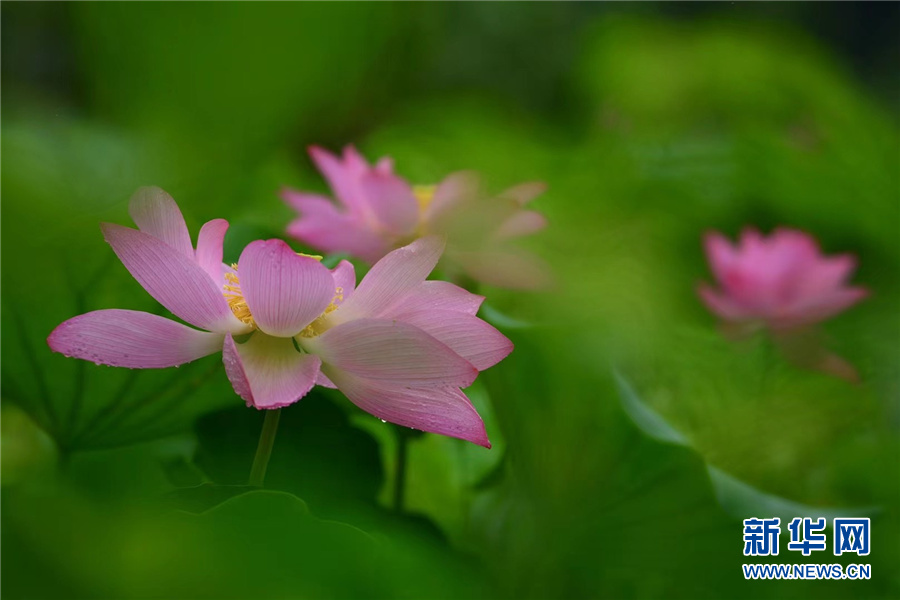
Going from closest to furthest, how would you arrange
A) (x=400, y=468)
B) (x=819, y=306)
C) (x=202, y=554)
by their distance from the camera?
(x=202, y=554), (x=400, y=468), (x=819, y=306)

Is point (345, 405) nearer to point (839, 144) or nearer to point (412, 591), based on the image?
point (412, 591)

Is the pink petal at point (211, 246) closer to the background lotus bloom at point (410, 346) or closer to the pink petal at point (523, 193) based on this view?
the background lotus bloom at point (410, 346)

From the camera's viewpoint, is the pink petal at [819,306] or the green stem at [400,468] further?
the pink petal at [819,306]

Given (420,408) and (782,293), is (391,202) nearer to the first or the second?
(420,408)

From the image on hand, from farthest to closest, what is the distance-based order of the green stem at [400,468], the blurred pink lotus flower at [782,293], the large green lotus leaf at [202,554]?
the blurred pink lotus flower at [782,293] → the green stem at [400,468] → the large green lotus leaf at [202,554]

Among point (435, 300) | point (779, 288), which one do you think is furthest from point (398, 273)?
point (779, 288)

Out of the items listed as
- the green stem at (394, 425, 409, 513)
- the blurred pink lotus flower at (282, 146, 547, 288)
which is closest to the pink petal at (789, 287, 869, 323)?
the blurred pink lotus flower at (282, 146, 547, 288)

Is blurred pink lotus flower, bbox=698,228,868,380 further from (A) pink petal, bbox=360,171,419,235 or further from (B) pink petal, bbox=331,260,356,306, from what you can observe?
(B) pink petal, bbox=331,260,356,306

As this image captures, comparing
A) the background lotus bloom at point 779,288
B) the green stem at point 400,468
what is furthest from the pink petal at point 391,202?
the background lotus bloom at point 779,288
